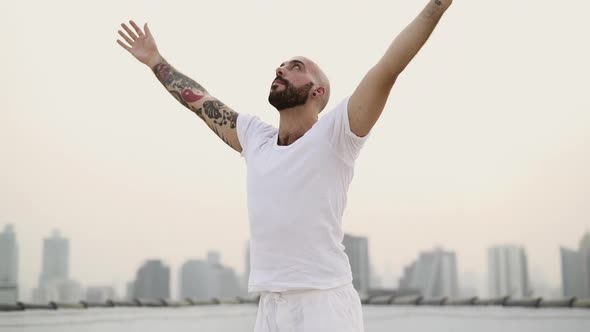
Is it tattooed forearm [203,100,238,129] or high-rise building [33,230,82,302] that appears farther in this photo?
high-rise building [33,230,82,302]

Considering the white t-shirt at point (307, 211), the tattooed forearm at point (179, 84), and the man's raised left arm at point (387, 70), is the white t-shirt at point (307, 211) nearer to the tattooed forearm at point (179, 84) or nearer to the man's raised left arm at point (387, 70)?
the man's raised left arm at point (387, 70)

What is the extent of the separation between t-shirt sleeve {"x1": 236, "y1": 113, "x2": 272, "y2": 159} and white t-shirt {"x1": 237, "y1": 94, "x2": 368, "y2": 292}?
0.23 meters

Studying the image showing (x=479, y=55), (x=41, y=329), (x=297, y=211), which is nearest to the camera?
(x=297, y=211)

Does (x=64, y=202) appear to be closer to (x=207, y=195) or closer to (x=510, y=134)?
(x=207, y=195)

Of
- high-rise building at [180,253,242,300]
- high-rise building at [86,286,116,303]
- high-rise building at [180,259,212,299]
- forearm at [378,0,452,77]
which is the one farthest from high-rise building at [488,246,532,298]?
forearm at [378,0,452,77]

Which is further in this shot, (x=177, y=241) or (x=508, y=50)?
(x=508, y=50)

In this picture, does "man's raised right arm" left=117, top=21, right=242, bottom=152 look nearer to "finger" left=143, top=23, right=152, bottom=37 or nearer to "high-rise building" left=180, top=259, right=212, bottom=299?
"finger" left=143, top=23, right=152, bottom=37

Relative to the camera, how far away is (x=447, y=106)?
9625 mm

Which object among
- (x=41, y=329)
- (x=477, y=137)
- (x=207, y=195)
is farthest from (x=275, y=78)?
(x=477, y=137)

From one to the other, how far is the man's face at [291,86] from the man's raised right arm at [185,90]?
11.7 inches

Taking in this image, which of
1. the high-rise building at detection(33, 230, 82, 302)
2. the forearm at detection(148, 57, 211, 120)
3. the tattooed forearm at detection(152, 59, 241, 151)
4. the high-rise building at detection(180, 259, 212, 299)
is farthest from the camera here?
the high-rise building at detection(33, 230, 82, 302)

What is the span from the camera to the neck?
2377 mm

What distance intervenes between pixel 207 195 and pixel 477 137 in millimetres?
→ 3573

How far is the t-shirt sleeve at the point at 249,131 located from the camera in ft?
8.17
